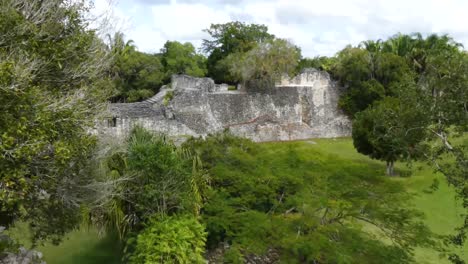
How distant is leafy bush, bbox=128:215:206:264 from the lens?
799 centimetres

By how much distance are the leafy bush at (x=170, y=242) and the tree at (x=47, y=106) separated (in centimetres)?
135

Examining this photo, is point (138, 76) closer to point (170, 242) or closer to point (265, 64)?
point (265, 64)

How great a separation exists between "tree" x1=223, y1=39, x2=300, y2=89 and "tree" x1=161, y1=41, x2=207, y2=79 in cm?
845

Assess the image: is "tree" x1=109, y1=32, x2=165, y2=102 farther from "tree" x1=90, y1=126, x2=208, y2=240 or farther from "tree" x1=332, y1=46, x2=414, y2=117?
"tree" x1=90, y1=126, x2=208, y2=240

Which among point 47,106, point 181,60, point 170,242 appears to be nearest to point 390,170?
point 170,242

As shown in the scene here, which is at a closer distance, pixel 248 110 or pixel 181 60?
pixel 248 110

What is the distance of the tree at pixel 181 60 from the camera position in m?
31.8

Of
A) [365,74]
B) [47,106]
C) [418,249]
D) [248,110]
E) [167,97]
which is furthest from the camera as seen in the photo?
[365,74]

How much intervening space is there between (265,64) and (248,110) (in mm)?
2536

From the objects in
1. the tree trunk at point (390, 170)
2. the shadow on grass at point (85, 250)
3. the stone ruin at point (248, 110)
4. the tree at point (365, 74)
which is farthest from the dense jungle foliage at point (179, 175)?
the tree at point (365, 74)

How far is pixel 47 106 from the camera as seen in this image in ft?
19.7

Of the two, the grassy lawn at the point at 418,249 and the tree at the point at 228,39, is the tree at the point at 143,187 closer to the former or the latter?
the grassy lawn at the point at 418,249

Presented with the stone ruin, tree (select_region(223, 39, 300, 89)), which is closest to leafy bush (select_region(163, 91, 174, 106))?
the stone ruin

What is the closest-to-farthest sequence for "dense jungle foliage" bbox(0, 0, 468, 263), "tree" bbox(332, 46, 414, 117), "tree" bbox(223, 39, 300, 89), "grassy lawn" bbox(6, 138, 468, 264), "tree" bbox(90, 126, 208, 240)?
"dense jungle foliage" bbox(0, 0, 468, 263) → "tree" bbox(90, 126, 208, 240) → "grassy lawn" bbox(6, 138, 468, 264) → "tree" bbox(223, 39, 300, 89) → "tree" bbox(332, 46, 414, 117)
